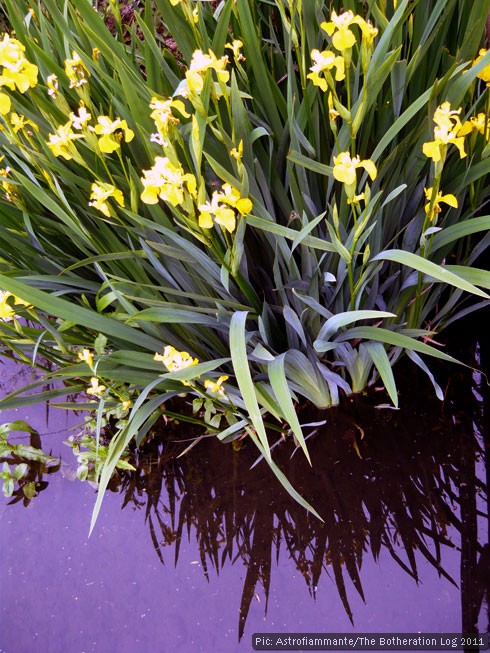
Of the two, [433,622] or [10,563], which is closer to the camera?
[433,622]

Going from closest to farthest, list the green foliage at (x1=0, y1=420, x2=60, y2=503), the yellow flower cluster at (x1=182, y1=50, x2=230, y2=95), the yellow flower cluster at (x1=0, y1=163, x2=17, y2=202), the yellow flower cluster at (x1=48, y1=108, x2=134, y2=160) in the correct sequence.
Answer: the yellow flower cluster at (x1=182, y1=50, x2=230, y2=95), the yellow flower cluster at (x1=48, y1=108, x2=134, y2=160), the yellow flower cluster at (x1=0, y1=163, x2=17, y2=202), the green foliage at (x1=0, y1=420, x2=60, y2=503)

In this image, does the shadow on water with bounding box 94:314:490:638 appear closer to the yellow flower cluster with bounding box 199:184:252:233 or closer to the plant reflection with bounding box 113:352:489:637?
the plant reflection with bounding box 113:352:489:637

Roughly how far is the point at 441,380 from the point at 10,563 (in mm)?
1082

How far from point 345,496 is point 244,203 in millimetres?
681

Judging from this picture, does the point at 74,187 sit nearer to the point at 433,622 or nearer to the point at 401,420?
the point at 401,420

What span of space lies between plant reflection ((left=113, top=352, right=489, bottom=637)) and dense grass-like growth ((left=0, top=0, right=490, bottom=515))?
11cm

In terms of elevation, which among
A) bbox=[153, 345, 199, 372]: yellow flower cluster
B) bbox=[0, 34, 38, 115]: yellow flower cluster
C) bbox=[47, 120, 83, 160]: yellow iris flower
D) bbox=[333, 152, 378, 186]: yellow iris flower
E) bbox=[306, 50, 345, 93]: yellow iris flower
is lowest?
bbox=[153, 345, 199, 372]: yellow flower cluster

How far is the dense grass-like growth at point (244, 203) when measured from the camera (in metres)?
0.90

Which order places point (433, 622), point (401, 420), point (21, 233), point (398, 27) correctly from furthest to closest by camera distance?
1. point (401, 420)
2. point (21, 233)
3. point (433, 622)
4. point (398, 27)

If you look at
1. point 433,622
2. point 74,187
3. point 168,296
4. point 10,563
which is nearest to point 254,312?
point 168,296

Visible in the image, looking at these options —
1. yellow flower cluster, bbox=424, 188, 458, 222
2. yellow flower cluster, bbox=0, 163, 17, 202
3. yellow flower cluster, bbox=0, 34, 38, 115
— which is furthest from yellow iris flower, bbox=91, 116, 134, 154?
yellow flower cluster, bbox=424, 188, 458, 222

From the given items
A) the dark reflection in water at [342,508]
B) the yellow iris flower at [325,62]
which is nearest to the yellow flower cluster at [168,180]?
the yellow iris flower at [325,62]

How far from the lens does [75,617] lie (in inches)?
45.9

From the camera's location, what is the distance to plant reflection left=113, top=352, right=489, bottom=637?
1115 millimetres
